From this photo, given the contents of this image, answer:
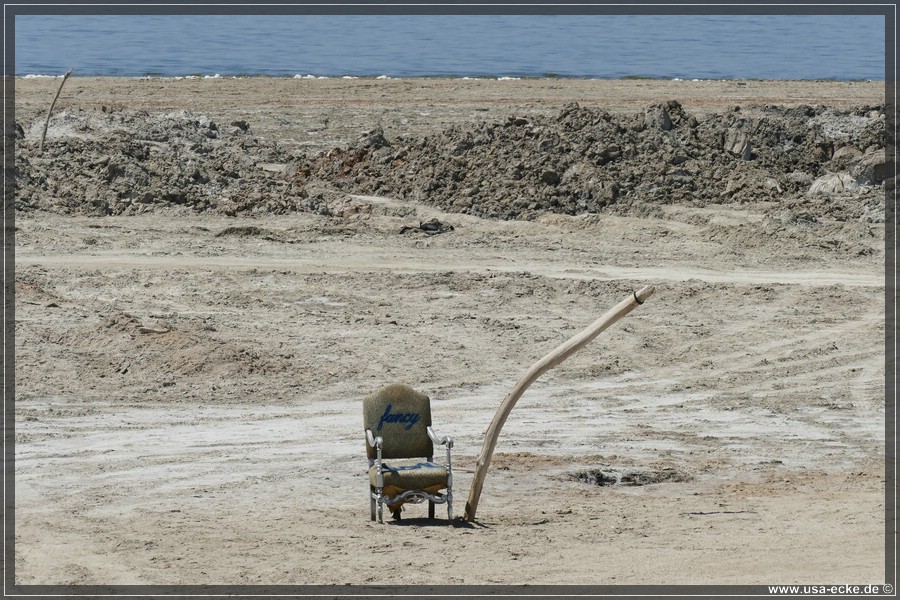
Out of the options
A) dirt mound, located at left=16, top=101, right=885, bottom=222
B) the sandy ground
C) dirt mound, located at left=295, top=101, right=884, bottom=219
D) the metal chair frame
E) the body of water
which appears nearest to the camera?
the sandy ground

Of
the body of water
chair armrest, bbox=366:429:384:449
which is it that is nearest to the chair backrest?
chair armrest, bbox=366:429:384:449

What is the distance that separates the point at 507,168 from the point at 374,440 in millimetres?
17950

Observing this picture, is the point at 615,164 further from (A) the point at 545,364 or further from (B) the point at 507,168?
(A) the point at 545,364

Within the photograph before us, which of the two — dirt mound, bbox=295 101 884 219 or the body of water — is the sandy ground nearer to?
dirt mound, bbox=295 101 884 219

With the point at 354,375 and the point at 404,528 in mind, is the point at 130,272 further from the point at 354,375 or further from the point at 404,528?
the point at 404,528

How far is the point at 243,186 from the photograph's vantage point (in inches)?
1142

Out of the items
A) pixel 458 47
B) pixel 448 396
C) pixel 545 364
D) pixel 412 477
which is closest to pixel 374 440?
pixel 412 477

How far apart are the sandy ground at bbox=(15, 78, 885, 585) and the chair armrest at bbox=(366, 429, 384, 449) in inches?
28.2

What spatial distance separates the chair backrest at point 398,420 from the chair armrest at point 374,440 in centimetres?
6

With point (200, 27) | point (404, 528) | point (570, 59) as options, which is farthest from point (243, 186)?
point (200, 27)

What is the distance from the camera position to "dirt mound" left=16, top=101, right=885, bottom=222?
2756 centimetres

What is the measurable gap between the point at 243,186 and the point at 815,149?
43.4ft

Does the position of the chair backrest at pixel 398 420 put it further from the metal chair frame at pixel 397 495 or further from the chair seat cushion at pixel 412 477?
the chair seat cushion at pixel 412 477

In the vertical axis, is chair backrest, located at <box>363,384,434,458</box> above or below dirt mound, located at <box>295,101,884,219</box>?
below
